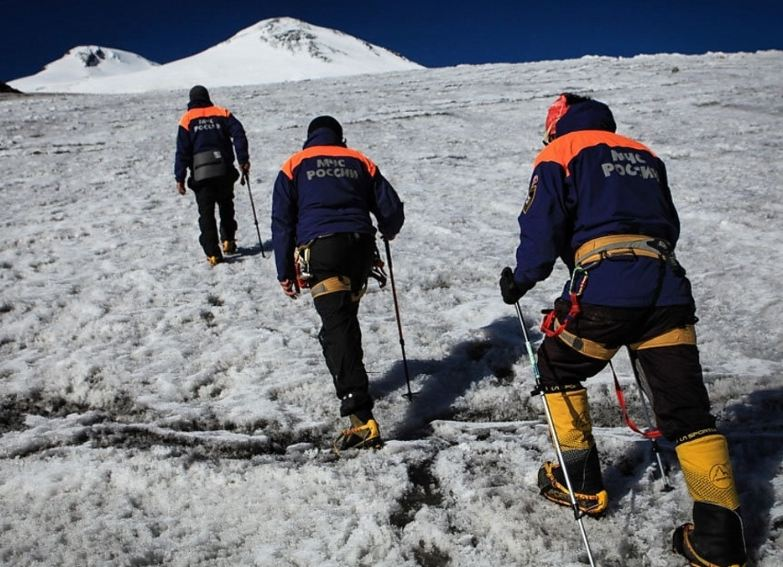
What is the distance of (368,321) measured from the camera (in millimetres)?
6688

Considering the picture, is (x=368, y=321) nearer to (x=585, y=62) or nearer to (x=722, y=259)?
(x=722, y=259)

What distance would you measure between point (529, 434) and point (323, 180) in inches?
102

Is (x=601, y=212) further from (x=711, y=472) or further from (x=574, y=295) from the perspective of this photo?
(x=711, y=472)

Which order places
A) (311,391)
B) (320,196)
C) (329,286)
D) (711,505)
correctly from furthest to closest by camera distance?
1. (311,391)
2. (320,196)
3. (329,286)
4. (711,505)

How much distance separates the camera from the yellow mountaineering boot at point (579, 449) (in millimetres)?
3363

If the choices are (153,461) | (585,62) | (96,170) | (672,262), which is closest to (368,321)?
(153,461)

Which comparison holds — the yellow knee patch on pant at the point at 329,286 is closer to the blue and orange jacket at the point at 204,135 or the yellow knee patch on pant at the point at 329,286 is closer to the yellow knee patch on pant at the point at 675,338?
the yellow knee patch on pant at the point at 675,338

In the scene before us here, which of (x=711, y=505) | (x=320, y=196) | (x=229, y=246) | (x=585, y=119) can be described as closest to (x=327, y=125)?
(x=320, y=196)

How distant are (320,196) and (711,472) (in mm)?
3246

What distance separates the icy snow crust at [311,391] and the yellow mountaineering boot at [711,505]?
0.29m

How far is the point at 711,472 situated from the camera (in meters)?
2.84

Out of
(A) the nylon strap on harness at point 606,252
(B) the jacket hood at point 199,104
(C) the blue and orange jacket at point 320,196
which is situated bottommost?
(A) the nylon strap on harness at point 606,252

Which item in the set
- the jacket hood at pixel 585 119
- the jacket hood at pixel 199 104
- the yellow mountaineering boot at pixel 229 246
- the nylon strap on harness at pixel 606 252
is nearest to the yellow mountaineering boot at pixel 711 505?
the nylon strap on harness at pixel 606 252

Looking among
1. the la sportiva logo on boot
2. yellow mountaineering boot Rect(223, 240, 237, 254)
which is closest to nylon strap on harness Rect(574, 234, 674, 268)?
the la sportiva logo on boot
